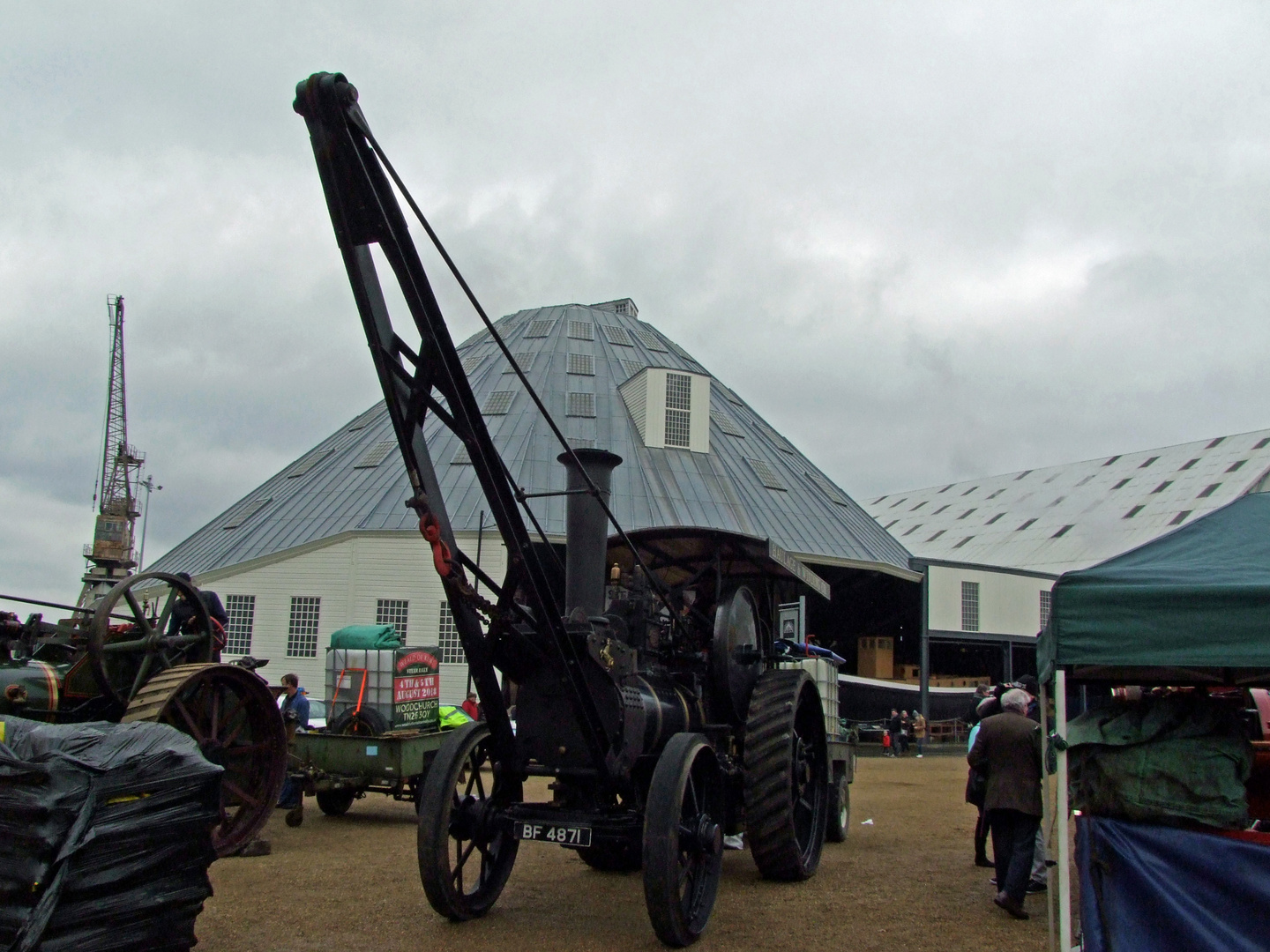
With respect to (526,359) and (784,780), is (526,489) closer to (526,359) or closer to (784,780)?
(526,359)

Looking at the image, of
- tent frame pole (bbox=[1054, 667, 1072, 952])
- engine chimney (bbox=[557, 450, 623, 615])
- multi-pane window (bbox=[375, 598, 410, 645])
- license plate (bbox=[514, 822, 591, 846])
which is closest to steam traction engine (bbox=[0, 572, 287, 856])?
license plate (bbox=[514, 822, 591, 846])

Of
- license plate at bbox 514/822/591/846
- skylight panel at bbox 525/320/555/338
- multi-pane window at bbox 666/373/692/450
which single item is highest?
skylight panel at bbox 525/320/555/338

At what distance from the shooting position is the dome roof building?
84.1ft

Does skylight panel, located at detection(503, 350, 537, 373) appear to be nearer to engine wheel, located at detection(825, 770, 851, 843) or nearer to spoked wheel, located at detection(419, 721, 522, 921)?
engine wheel, located at detection(825, 770, 851, 843)

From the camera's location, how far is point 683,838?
6.71m

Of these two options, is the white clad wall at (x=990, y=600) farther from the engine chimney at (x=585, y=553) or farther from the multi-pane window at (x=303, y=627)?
the engine chimney at (x=585, y=553)

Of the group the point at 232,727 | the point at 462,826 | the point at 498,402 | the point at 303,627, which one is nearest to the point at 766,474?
the point at 498,402

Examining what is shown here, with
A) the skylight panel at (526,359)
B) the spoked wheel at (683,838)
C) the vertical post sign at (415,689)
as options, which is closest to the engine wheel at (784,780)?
the spoked wheel at (683,838)

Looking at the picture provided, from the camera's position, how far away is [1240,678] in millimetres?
7199

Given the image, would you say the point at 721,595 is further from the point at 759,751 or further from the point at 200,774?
the point at 200,774

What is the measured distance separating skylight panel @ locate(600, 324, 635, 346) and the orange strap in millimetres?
32057

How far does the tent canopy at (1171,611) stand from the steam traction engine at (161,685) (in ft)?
21.1

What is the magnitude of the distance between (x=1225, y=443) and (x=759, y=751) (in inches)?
1575

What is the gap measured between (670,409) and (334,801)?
21.5m
